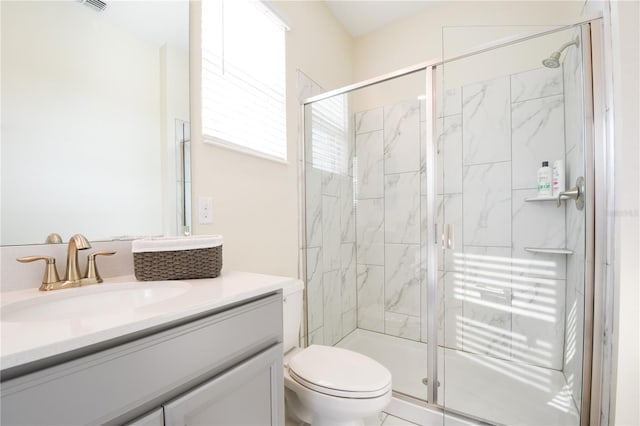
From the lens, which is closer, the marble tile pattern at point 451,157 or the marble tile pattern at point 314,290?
the marble tile pattern at point 451,157

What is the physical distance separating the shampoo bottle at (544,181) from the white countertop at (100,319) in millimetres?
1369

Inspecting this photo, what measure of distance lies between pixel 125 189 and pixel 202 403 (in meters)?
0.76

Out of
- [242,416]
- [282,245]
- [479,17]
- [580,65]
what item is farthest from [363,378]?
[479,17]

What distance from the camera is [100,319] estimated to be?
1.78 ft

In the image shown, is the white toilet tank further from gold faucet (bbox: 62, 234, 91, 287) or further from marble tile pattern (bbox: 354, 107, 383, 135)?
marble tile pattern (bbox: 354, 107, 383, 135)

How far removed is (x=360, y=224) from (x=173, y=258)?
131 centimetres

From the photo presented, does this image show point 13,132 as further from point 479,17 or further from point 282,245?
point 479,17

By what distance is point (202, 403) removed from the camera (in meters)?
0.64

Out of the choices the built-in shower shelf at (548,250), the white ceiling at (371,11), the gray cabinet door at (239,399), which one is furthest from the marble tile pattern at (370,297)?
the white ceiling at (371,11)

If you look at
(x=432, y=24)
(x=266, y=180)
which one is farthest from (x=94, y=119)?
(x=432, y=24)

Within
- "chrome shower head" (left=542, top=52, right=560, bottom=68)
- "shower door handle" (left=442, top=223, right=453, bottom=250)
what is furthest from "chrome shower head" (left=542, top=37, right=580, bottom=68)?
"shower door handle" (left=442, top=223, right=453, bottom=250)

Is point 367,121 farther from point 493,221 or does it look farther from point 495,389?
point 495,389

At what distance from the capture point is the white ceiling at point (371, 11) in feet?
7.12

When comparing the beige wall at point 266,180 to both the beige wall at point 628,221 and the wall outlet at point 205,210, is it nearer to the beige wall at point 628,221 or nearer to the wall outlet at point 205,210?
the wall outlet at point 205,210
